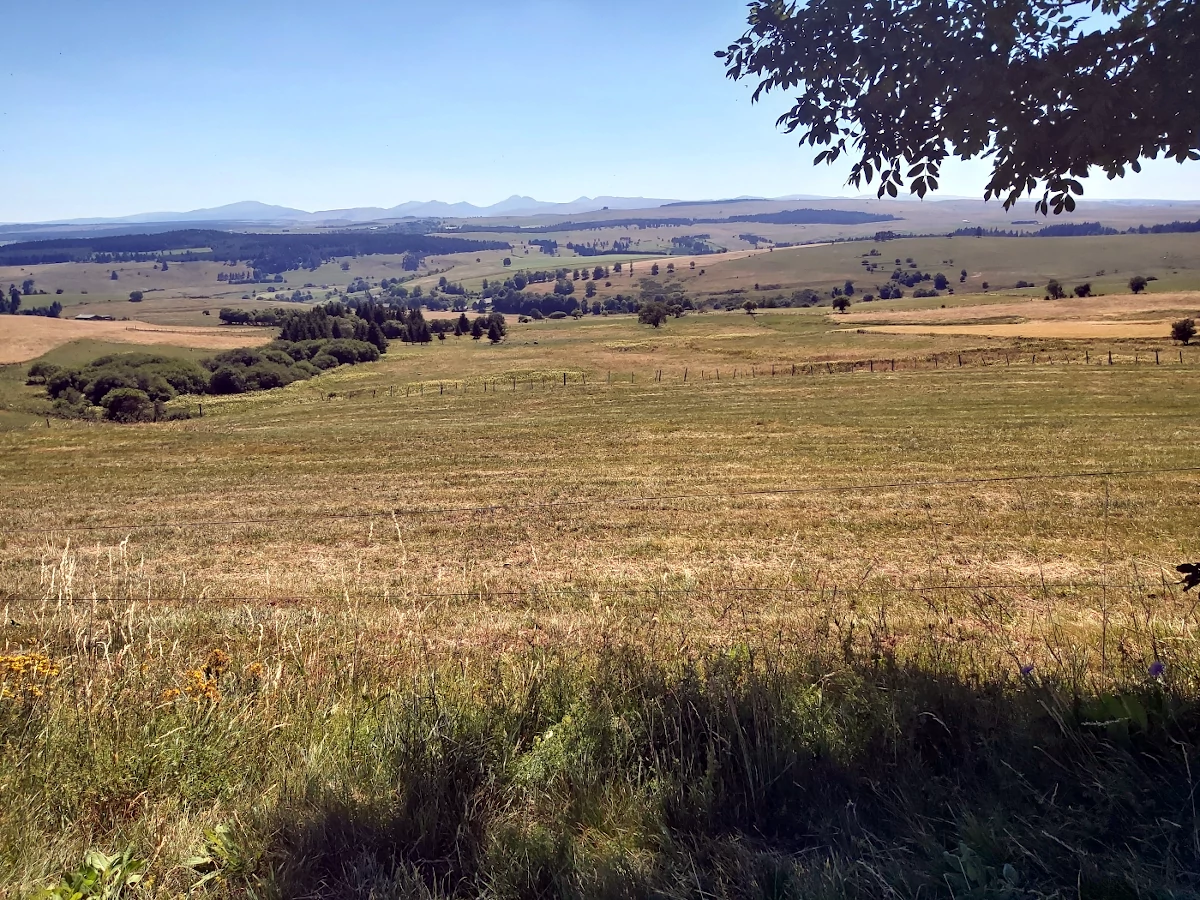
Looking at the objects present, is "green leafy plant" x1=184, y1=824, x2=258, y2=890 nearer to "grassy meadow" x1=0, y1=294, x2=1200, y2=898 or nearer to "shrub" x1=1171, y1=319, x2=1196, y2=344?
"grassy meadow" x1=0, y1=294, x2=1200, y2=898

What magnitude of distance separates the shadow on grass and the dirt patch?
68941mm

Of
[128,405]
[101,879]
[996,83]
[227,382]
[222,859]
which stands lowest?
[128,405]

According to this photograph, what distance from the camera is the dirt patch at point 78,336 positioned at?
6406cm

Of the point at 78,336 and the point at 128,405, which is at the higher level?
the point at 78,336

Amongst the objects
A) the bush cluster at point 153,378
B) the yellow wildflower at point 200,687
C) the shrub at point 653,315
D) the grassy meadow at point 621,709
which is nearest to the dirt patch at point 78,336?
the bush cluster at point 153,378

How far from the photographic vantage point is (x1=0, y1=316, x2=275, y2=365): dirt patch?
6406cm

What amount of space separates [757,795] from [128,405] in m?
51.2

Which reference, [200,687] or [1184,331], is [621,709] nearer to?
[200,687]

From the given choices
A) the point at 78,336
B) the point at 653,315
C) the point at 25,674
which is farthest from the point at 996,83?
the point at 653,315

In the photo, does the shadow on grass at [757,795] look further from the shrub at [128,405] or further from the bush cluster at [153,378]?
the shrub at [128,405]

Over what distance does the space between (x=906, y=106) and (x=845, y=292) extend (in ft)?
524

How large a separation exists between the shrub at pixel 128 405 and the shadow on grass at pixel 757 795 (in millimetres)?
47805

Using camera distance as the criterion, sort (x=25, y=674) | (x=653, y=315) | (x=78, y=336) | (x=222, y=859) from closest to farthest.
Answer: (x=222, y=859) < (x=25, y=674) < (x=78, y=336) < (x=653, y=315)

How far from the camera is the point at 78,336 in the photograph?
238 feet
